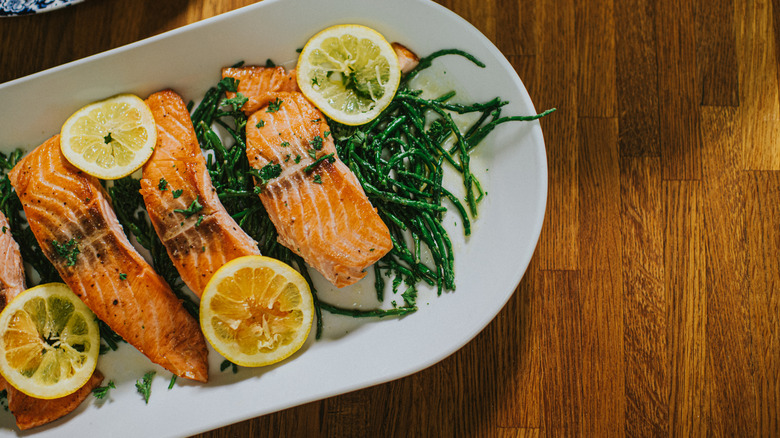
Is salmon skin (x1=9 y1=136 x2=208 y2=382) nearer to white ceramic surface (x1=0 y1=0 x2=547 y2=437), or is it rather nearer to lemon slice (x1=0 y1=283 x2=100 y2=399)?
lemon slice (x1=0 y1=283 x2=100 y2=399)

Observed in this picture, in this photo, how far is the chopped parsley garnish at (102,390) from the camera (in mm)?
2738

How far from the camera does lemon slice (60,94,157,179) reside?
2594 millimetres

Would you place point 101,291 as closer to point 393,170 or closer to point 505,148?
point 393,170

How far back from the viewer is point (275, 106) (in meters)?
2.70

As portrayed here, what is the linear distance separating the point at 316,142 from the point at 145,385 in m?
1.74

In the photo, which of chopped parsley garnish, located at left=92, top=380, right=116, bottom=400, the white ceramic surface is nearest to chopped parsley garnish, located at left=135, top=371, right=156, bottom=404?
the white ceramic surface

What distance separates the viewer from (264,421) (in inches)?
114

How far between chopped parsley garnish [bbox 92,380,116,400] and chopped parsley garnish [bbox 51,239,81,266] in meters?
0.76

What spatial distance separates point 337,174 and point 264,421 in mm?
1608

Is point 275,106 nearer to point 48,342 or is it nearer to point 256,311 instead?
point 256,311

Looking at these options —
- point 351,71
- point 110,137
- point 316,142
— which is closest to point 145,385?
point 110,137

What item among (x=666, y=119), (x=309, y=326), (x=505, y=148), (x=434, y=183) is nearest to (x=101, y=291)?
(x=309, y=326)

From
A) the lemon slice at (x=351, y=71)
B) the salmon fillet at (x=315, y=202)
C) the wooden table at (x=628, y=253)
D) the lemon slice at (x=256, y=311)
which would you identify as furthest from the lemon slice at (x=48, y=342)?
the lemon slice at (x=351, y=71)

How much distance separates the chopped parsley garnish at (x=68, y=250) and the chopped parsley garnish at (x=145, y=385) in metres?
0.78
